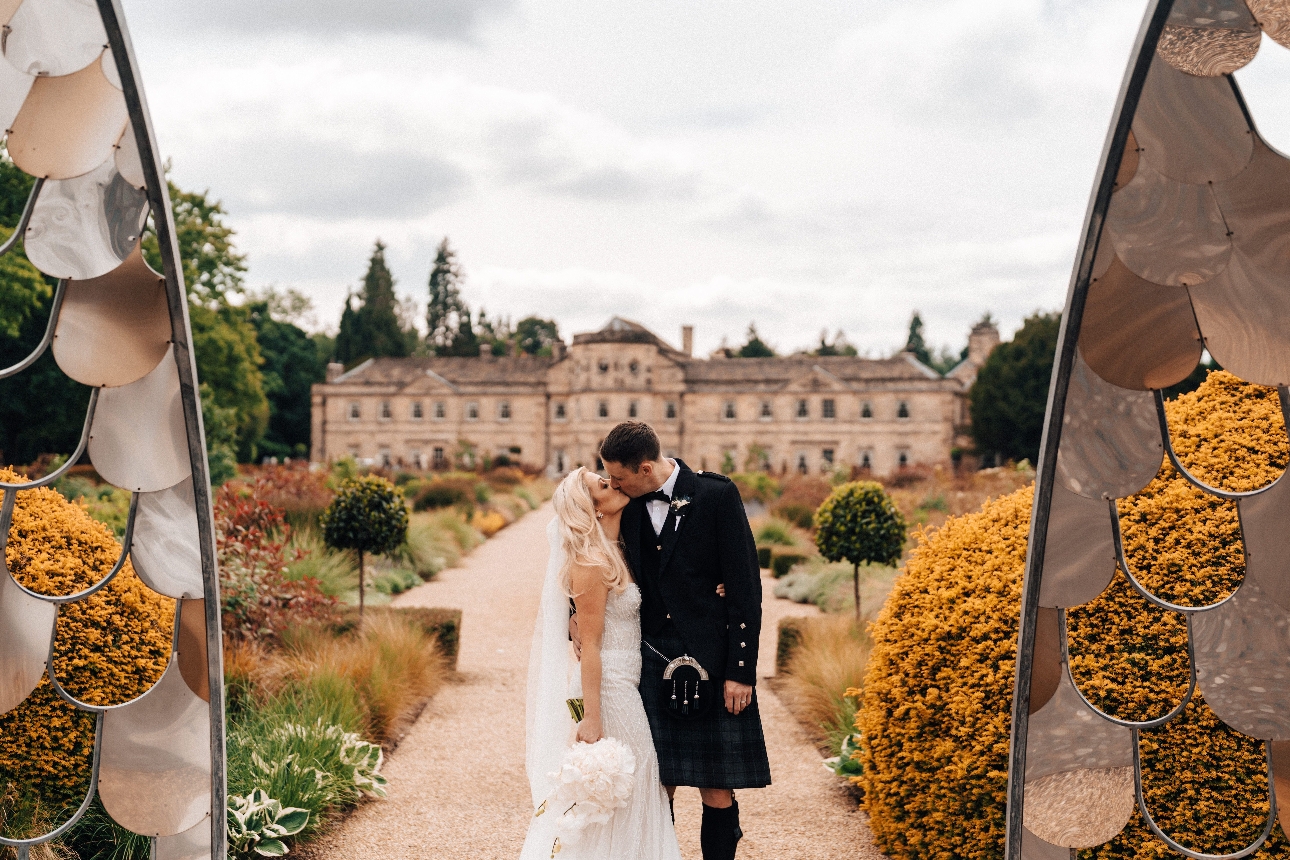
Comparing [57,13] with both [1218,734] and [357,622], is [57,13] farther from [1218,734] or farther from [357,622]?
[357,622]

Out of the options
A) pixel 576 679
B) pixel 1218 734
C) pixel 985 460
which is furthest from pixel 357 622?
pixel 985 460

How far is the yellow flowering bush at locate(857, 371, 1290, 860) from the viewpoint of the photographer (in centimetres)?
301

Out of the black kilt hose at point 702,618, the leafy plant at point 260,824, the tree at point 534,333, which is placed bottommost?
the leafy plant at point 260,824

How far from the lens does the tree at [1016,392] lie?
38.9 metres

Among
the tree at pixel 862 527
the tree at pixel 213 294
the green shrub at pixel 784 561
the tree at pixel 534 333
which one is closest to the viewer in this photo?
the tree at pixel 862 527

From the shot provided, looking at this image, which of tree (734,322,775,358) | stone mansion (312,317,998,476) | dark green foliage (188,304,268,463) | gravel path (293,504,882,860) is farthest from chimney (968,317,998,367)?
gravel path (293,504,882,860)

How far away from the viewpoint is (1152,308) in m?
2.33

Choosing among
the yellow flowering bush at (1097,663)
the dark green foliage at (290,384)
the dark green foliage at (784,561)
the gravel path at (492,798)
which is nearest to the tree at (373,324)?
the dark green foliage at (290,384)

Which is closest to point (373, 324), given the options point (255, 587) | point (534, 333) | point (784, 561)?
point (534, 333)

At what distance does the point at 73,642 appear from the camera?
3602mm

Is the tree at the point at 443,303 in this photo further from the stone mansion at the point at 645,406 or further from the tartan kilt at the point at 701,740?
the tartan kilt at the point at 701,740

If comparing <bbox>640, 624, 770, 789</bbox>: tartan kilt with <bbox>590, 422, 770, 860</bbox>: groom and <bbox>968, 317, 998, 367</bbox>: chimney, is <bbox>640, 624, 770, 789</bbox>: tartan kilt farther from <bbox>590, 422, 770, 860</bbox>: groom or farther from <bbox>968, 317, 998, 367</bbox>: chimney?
<bbox>968, 317, 998, 367</bbox>: chimney

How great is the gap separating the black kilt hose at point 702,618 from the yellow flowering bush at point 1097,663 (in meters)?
0.88

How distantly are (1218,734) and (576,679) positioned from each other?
1.99m
